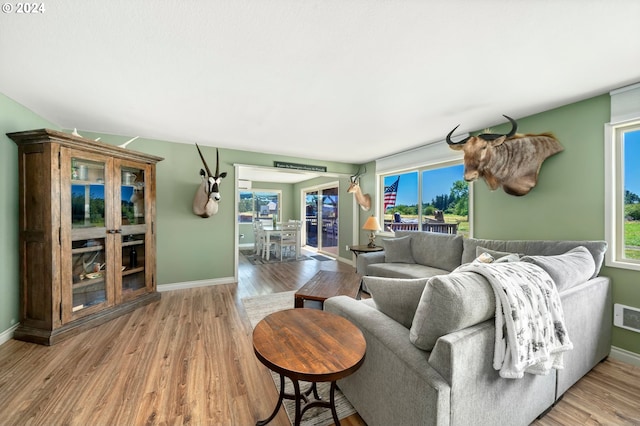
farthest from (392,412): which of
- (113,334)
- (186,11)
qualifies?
(113,334)

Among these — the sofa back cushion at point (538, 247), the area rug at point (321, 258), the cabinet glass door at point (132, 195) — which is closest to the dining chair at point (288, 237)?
the area rug at point (321, 258)

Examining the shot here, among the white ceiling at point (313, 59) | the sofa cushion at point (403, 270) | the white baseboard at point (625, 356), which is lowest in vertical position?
the white baseboard at point (625, 356)

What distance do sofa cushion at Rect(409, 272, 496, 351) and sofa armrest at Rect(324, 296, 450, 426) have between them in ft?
0.34

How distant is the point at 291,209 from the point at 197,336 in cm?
695

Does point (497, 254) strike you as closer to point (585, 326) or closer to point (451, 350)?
point (585, 326)

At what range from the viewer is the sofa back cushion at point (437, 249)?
316 cm

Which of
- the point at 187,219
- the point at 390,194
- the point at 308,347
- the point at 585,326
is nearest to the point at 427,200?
the point at 390,194

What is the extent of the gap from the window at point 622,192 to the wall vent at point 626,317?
1.27 feet

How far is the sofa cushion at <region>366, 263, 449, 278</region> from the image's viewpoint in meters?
3.06

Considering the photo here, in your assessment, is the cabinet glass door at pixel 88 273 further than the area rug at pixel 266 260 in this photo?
No

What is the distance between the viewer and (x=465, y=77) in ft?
6.32

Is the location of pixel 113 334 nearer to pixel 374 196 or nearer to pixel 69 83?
pixel 69 83

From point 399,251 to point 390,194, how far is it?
1.63m

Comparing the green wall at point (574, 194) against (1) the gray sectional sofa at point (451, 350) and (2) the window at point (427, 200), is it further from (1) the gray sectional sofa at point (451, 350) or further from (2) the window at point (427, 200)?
(2) the window at point (427, 200)
